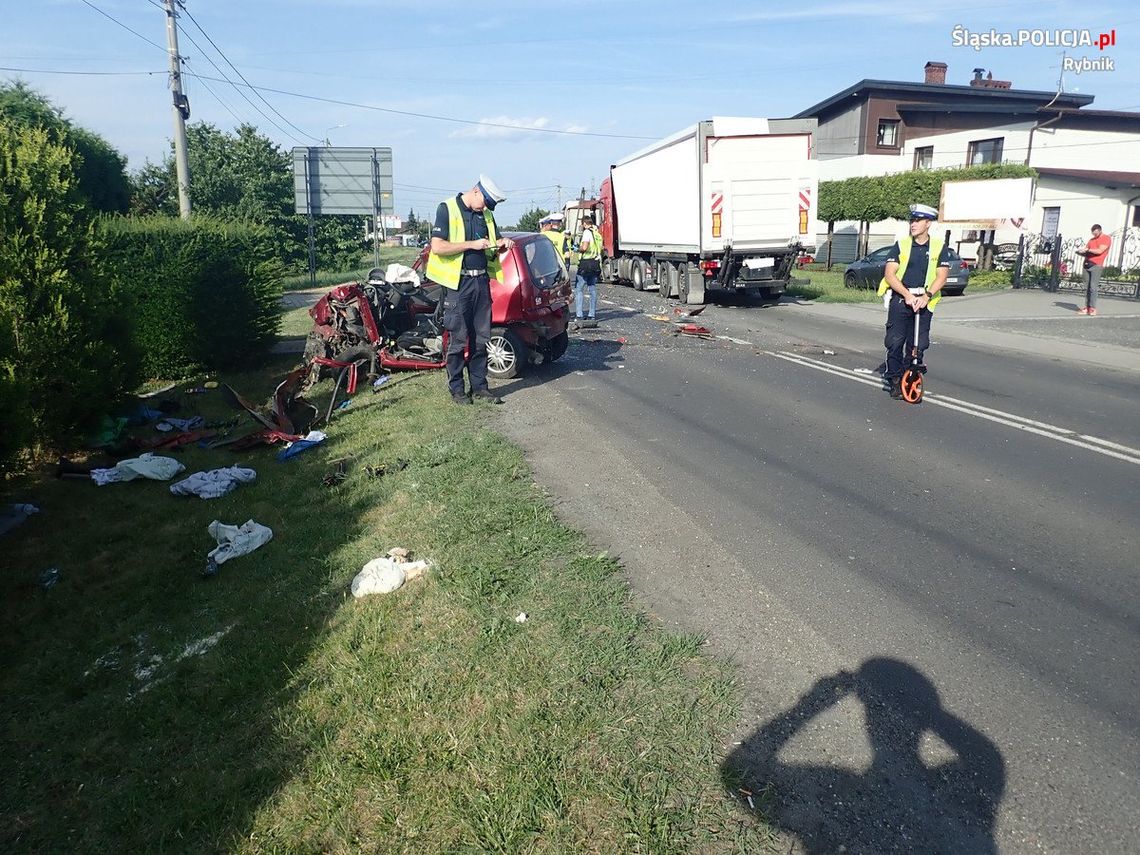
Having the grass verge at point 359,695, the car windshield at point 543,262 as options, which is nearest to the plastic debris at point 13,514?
the grass verge at point 359,695

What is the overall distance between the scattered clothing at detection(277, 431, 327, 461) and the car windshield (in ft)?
10.5

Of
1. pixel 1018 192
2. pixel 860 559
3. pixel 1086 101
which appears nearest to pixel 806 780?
pixel 860 559

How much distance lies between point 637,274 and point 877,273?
276 inches

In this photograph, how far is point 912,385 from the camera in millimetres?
8719

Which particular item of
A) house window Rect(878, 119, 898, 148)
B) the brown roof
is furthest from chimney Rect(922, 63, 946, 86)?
the brown roof

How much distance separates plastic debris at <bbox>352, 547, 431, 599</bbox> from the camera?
4.50m

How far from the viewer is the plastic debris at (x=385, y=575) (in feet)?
14.8

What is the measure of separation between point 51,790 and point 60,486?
4.46 meters

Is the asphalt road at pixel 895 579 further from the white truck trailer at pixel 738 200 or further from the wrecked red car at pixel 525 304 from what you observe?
the white truck trailer at pixel 738 200

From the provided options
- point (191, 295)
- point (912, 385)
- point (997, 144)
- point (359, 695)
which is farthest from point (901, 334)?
point (997, 144)

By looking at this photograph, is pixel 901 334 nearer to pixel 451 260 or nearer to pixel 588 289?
pixel 451 260

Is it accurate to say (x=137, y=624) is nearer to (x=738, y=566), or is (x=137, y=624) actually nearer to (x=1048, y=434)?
(x=738, y=566)

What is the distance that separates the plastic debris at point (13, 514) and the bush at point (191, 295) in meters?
5.32

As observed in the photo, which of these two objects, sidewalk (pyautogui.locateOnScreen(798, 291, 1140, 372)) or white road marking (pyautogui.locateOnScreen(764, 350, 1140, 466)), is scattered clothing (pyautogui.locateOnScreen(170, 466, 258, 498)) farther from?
sidewalk (pyautogui.locateOnScreen(798, 291, 1140, 372))
